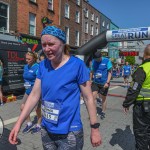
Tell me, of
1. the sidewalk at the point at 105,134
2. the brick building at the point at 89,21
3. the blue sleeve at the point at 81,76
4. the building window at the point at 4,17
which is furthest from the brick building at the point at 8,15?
the blue sleeve at the point at 81,76

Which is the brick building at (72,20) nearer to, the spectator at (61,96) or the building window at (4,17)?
the building window at (4,17)

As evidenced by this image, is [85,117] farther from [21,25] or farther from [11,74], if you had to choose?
[21,25]

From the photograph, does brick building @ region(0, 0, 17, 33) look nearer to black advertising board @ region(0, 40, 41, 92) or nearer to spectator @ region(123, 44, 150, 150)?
black advertising board @ region(0, 40, 41, 92)

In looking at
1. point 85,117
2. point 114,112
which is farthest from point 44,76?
point 114,112

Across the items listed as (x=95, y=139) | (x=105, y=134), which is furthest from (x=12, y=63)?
(x=95, y=139)

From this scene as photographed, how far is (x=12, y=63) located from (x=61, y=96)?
28.0 feet

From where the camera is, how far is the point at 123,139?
5535 mm

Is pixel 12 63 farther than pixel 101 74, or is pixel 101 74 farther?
pixel 12 63

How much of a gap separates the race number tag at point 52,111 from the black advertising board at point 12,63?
793 centimetres

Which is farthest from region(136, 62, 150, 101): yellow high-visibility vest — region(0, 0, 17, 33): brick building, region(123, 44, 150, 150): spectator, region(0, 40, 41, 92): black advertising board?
region(0, 0, 17, 33): brick building

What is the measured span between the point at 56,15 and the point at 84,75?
23014mm

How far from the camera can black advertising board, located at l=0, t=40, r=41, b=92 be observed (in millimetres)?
10344

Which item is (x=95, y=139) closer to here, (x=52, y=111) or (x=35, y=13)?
(x=52, y=111)

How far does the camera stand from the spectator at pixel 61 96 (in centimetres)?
252
